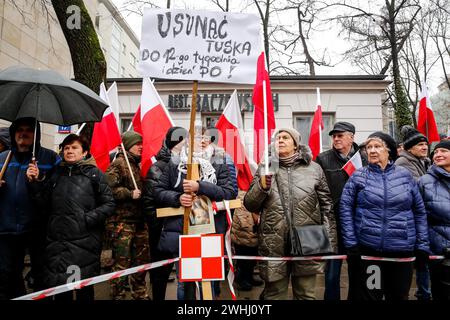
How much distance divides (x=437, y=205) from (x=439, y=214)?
0.09m

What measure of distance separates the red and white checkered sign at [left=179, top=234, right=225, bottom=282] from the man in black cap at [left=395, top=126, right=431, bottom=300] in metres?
2.70

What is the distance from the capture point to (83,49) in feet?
19.5

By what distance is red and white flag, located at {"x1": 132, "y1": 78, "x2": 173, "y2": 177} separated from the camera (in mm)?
4105

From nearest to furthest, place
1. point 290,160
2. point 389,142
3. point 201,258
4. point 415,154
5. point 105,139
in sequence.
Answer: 1. point 201,258
2. point 290,160
3. point 389,142
4. point 415,154
5. point 105,139

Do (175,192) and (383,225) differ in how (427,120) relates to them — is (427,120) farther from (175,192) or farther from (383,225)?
(175,192)

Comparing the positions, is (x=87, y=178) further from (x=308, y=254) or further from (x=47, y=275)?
(x=308, y=254)

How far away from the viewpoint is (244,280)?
470cm

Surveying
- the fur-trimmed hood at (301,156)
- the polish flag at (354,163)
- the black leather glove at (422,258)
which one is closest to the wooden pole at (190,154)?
the fur-trimmed hood at (301,156)

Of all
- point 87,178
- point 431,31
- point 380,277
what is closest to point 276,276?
point 380,277

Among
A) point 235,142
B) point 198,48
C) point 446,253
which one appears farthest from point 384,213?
point 235,142

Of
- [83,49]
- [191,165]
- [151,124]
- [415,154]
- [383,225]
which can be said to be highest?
[83,49]

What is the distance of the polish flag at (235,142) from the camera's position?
4973mm

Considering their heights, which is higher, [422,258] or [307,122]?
[307,122]
